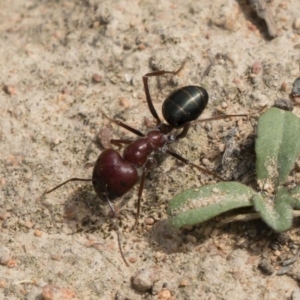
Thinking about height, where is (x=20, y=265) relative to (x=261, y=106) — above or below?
below

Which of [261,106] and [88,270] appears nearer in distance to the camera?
[88,270]

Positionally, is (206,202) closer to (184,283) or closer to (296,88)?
(184,283)

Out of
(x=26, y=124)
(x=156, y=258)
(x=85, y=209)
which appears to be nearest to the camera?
(x=156, y=258)

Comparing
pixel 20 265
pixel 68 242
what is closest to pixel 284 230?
pixel 68 242

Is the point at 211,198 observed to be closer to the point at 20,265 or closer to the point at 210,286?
the point at 210,286

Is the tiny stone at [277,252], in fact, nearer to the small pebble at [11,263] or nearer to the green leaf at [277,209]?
the green leaf at [277,209]

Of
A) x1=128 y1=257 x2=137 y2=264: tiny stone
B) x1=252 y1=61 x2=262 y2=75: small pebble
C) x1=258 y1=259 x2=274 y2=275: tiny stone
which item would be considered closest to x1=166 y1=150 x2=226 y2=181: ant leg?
x1=258 y1=259 x2=274 y2=275: tiny stone

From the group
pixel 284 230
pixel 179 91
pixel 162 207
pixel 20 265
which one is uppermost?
pixel 179 91
